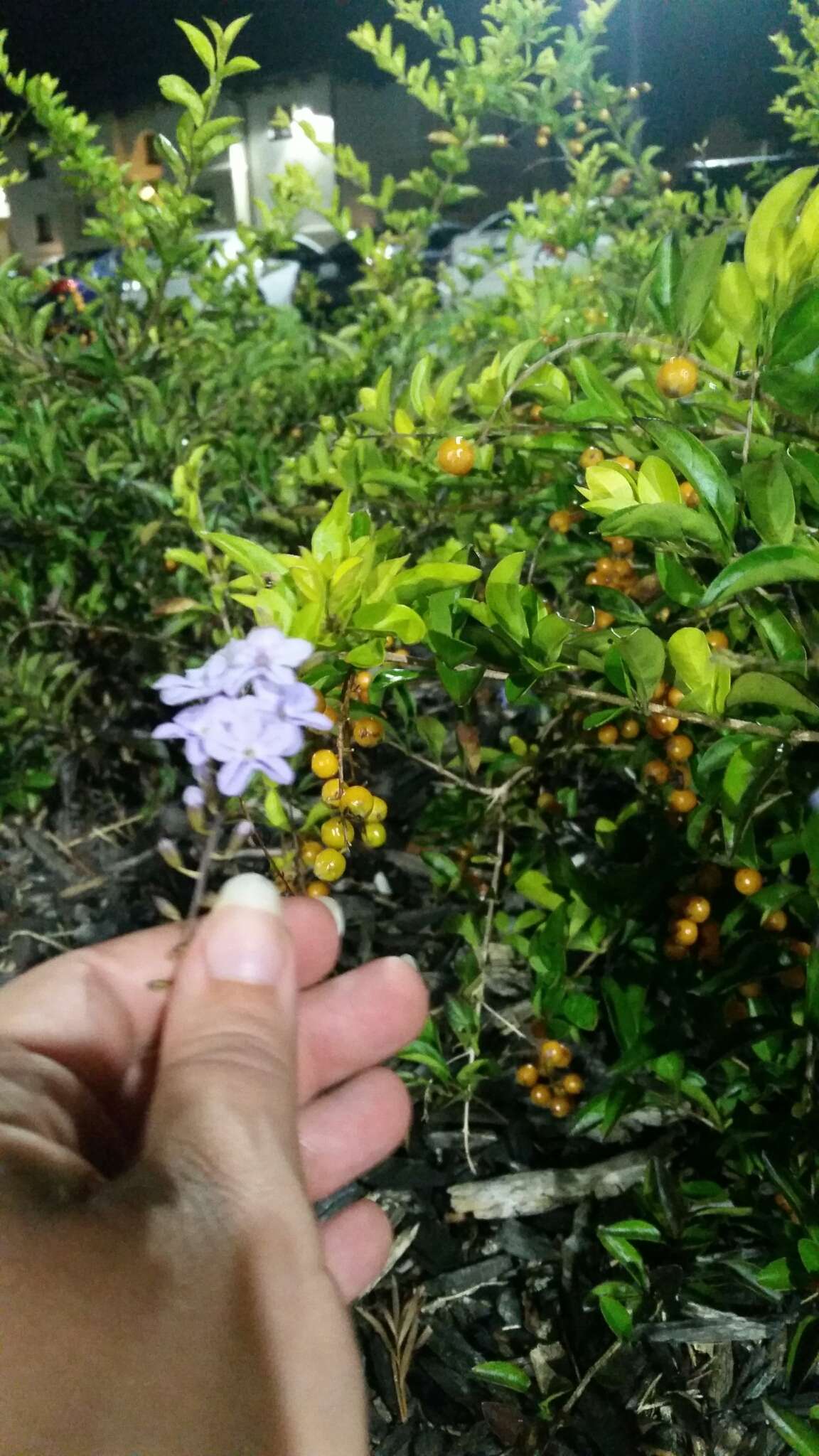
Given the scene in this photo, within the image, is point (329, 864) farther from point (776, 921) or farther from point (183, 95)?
point (183, 95)

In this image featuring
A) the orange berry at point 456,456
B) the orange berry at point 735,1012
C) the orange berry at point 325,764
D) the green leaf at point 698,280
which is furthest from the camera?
the orange berry at point 735,1012

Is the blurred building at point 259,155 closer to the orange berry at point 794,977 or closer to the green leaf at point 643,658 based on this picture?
the green leaf at point 643,658

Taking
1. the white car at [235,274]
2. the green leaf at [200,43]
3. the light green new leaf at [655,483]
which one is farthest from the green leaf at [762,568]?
the white car at [235,274]

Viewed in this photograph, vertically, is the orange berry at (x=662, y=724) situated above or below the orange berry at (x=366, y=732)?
below

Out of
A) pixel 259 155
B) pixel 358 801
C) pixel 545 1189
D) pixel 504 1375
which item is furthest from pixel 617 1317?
pixel 259 155

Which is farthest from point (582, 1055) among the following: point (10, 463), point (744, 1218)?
point (10, 463)

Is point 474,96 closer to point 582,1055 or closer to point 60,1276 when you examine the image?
point 582,1055
